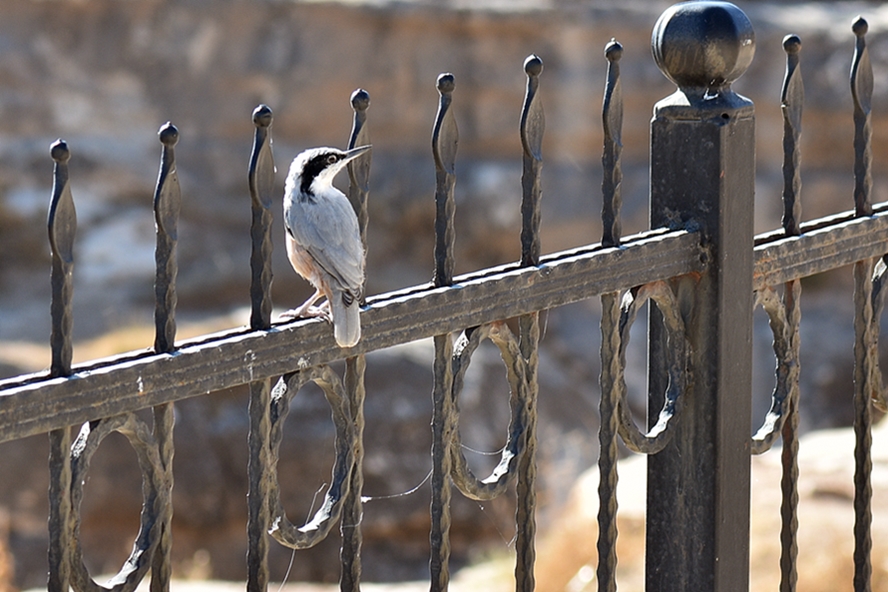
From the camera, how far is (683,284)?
6.91 ft

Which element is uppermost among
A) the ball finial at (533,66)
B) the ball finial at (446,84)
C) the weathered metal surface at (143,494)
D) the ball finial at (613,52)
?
the ball finial at (613,52)

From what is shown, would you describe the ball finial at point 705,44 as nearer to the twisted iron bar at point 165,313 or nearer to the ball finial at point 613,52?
the ball finial at point 613,52

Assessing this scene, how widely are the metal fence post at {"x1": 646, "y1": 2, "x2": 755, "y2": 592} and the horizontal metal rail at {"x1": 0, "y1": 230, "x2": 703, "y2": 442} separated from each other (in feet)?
0.23

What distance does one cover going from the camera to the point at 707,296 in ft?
6.81

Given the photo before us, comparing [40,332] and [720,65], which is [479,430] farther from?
[720,65]

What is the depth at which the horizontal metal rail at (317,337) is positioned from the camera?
1394mm

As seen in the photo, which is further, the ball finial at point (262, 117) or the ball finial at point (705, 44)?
the ball finial at point (705, 44)

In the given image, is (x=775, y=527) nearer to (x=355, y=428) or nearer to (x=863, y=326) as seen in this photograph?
(x=863, y=326)

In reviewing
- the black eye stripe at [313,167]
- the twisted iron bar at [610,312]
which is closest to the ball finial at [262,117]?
the black eye stripe at [313,167]

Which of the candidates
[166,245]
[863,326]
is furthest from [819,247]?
[166,245]

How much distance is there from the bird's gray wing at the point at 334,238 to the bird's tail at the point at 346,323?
0.17m

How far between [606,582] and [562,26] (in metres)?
13.4

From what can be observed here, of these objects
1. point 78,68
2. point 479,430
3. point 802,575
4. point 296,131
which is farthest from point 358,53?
point 802,575

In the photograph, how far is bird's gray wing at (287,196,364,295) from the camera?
1.86 meters
